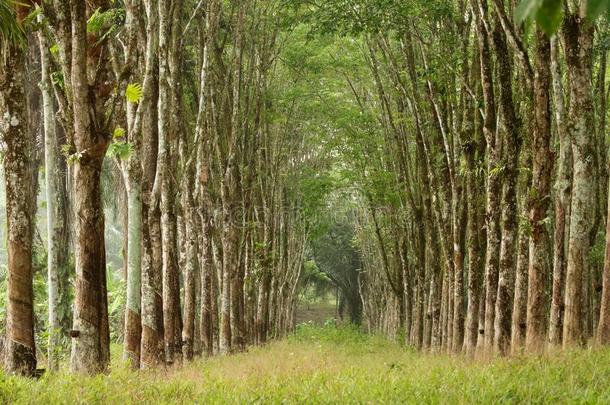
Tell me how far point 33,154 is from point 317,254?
33840 mm

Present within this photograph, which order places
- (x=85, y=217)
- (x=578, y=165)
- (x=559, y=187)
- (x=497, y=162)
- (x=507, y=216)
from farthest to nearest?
(x=497, y=162), (x=507, y=216), (x=559, y=187), (x=578, y=165), (x=85, y=217)

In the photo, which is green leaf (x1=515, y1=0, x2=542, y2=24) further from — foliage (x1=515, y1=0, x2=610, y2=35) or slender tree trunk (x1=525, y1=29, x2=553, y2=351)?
slender tree trunk (x1=525, y1=29, x2=553, y2=351)

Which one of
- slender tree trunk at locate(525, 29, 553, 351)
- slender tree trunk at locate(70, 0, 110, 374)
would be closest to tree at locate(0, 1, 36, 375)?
slender tree trunk at locate(70, 0, 110, 374)

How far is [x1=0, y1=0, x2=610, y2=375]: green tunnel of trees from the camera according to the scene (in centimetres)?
778

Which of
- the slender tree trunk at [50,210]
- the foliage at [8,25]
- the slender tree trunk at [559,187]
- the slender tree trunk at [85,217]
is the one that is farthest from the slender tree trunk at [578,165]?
the slender tree trunk at [50,210]

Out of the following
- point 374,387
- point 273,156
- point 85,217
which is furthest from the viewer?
point 273,156

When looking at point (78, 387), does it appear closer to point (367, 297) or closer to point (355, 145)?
point (355, 145)

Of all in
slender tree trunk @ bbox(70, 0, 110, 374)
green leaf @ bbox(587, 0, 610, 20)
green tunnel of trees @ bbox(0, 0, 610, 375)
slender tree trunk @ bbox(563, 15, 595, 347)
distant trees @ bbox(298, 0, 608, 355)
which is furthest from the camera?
distant trees @ bbox(298, 0, 608, 355)

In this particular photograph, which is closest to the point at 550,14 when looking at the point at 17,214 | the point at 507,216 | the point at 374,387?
the point at 374,387

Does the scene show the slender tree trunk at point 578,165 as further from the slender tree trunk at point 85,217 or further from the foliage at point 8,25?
the foliage at point 8,25

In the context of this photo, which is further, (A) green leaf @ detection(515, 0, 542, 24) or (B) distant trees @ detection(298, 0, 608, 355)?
(B) distant trees @ detection(298, 0, 608, 355)

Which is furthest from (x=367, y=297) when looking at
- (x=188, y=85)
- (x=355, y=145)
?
(x=188, y=85)

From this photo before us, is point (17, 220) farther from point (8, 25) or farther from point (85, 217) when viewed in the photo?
point (8, 25)

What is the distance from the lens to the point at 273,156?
25109mm
